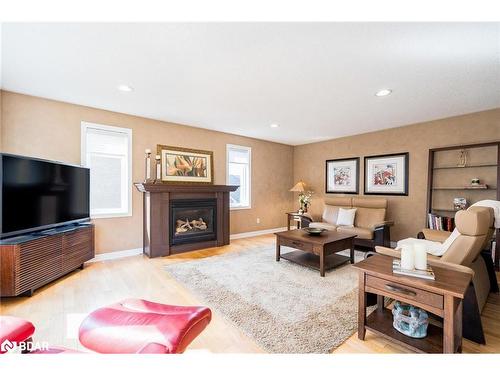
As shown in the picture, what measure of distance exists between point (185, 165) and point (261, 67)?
99.2 inches

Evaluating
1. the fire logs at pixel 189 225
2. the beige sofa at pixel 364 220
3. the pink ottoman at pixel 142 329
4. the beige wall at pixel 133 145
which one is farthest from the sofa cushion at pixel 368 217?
the pink ottoman at pixel 142 329

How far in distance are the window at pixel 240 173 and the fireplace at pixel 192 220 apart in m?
0.86

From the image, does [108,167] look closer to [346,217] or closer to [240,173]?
[240,173]

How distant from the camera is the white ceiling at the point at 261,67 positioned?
1714 mm

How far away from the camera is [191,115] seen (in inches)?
147

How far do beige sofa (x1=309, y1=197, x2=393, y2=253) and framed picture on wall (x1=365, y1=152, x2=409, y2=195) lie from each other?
12.9 inches

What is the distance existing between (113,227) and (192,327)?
10.1 ft

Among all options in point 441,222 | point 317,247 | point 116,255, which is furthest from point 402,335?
point 116,255

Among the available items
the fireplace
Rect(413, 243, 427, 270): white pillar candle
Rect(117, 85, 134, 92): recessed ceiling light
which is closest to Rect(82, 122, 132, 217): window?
the fireplace

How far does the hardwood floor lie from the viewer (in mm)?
1622

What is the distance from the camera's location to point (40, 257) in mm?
2381
